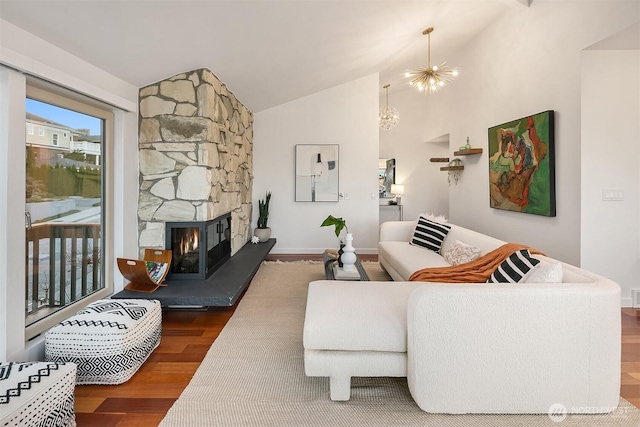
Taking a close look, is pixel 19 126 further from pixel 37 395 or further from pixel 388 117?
pixel 388 117

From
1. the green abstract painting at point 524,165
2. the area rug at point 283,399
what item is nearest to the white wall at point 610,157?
the green abstract painting at point 524,165

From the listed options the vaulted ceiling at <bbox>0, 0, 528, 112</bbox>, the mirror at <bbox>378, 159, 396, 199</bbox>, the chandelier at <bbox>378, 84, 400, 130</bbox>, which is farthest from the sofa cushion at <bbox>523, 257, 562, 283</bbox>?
the mirror at <bbox>378, 159, 396, 199</bbox>

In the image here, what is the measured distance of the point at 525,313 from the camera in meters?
1.71

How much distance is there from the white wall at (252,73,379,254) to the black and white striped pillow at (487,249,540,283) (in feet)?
13.3

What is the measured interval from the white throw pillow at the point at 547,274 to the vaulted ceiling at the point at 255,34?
8.45 feet

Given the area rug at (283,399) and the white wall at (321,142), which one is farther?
the white wall at (321,142)

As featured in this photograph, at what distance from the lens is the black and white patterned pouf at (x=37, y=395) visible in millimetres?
1421

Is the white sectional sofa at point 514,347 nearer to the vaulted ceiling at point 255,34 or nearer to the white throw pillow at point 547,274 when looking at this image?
the white throw pillow at point 547,274

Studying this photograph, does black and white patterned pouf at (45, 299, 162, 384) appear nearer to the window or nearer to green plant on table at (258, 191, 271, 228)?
the window

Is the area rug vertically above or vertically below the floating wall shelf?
below

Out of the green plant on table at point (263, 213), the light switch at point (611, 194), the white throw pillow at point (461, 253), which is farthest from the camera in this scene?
the green plant on table at point (263, 213)

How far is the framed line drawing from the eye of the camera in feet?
20.4

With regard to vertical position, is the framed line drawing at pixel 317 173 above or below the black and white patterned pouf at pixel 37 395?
above

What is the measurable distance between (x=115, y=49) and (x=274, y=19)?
125 centimetres
